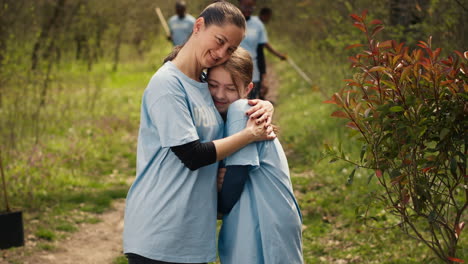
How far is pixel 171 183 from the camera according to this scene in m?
2.53

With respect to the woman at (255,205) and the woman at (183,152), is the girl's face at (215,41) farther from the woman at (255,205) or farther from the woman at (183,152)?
the woman at (255,205)

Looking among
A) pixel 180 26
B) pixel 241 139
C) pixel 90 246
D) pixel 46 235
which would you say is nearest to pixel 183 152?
pixel 241 139

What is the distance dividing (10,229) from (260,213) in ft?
11.3

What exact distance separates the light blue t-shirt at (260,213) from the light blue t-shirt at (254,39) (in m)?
5.13

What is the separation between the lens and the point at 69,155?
334 inches

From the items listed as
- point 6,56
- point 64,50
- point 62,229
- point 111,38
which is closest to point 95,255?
point 62,229

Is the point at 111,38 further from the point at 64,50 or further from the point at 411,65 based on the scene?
the point at 411,65

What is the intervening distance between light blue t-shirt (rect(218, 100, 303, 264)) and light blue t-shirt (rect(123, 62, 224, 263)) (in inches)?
3.6

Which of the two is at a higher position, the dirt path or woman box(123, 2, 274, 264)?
woman box(123, 2, 274, 264)

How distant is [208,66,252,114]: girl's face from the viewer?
2.72 m

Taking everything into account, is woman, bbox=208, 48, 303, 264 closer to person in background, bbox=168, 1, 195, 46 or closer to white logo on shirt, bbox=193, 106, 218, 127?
white logo on shirt, bbox=193, 106, 218, 127

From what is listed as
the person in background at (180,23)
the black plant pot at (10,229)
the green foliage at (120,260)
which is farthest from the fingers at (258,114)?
the person in background at (180,23)

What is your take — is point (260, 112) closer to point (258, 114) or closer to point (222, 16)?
point (258, 114)

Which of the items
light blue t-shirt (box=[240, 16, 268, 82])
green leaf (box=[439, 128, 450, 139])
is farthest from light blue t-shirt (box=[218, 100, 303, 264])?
light blue t-shirt (box=[240, 16, 268, 82])
